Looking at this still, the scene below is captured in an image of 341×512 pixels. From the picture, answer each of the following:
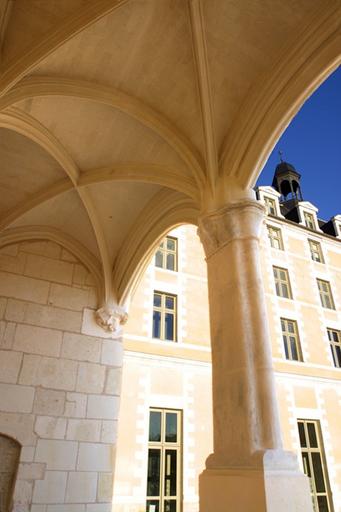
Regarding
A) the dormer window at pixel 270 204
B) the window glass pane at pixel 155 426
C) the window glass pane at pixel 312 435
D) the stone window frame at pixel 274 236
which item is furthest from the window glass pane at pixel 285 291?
the window glass pane at pixel 155 426

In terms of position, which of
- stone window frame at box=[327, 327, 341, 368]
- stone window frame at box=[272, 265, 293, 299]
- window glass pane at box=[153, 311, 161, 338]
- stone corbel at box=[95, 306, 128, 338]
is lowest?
stone corbel at box=[95, 306, 128, 338]

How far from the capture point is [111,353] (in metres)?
6.22

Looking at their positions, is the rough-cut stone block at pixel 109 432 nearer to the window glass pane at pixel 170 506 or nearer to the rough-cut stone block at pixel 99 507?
the rough-cut stone block at pixel 99 507

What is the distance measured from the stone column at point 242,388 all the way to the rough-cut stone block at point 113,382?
305 cm

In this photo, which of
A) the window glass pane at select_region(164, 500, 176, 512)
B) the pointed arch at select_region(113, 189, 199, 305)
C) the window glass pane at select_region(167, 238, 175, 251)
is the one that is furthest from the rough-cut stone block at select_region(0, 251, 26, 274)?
the window glass pane at select_region(164, 500, 176, 512)

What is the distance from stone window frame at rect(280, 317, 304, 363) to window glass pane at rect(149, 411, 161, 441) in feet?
13.4

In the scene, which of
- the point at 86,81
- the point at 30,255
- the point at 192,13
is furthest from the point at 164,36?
the point at 30,255

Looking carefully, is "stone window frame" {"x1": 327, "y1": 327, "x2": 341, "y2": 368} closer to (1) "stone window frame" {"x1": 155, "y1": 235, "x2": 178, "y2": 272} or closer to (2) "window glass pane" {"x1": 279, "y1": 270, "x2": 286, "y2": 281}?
(2) "window glass pane" {"x1": 279, "y1": 270, "x2": 286, "y2": 281}

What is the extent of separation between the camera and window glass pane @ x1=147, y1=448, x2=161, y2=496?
7.33 meters

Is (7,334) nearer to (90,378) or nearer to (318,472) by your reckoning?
(90,378)

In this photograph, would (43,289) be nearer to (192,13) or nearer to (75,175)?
(75,175)

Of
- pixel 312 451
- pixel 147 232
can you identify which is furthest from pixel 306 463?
pixel 147 232

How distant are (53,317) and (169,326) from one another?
3.58 meters

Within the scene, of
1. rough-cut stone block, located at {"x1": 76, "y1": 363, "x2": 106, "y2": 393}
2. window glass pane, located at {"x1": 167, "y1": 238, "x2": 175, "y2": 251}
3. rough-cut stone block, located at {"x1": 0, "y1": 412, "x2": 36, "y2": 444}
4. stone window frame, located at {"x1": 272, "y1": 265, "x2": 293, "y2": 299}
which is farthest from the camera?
stone window frame, located at {"x1": 272, "y1": 265, "x2": 293, "y2": 299}
